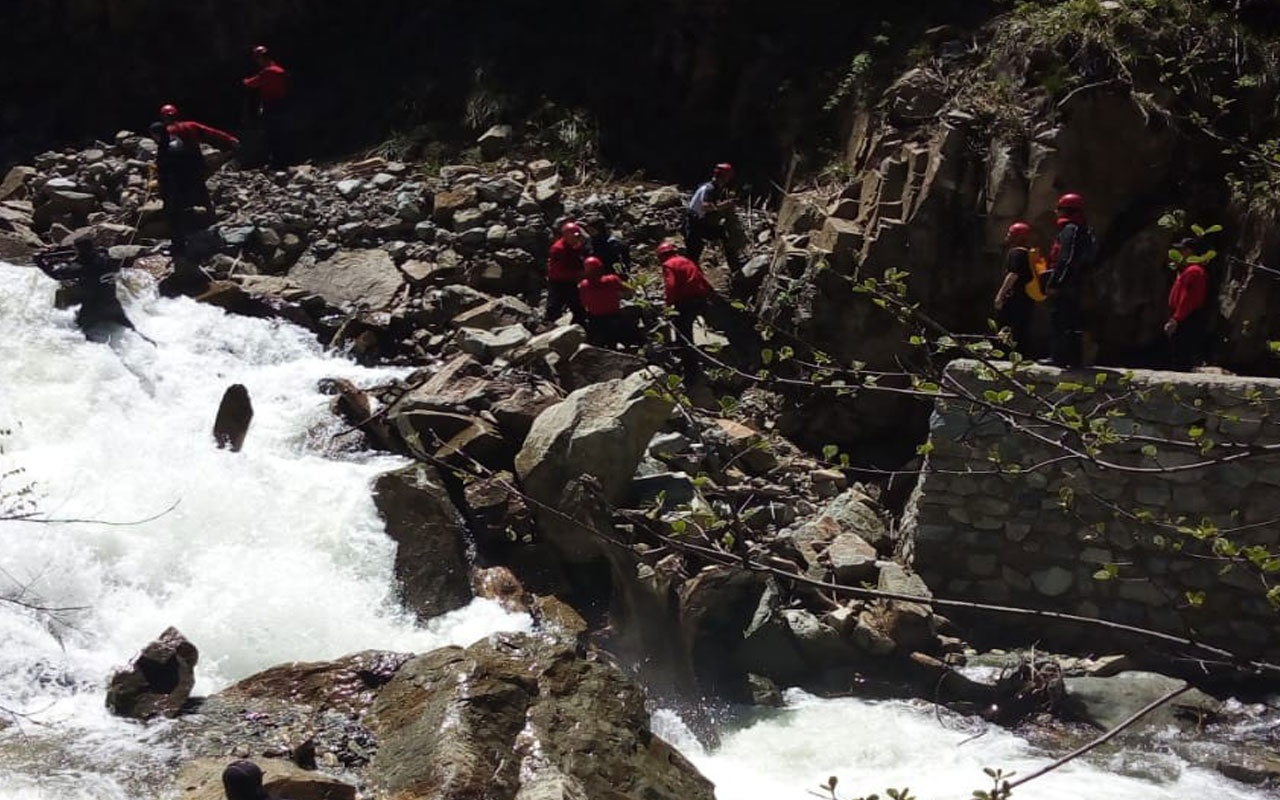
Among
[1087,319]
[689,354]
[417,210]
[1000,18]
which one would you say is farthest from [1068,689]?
[417,210]

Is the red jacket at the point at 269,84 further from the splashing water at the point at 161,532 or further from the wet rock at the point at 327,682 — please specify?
the wet rock at the point at 327,682

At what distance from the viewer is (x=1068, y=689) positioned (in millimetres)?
8375

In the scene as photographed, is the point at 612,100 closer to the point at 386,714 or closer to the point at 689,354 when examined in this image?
the point at 689,354

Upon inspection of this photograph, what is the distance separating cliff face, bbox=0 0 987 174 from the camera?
557 inches

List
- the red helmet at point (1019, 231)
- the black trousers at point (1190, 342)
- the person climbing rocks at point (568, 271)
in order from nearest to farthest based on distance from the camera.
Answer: the black trousers at point (1190, 342) < the red helmet at point (1019, 231) < the person climbing rocks at point (568, 271)

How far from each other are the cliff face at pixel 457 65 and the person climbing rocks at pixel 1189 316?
4.27m

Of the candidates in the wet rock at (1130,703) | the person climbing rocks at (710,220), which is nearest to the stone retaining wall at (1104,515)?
the wet rock at (1130,703)

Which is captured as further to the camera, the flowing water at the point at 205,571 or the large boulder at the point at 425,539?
the large boulder at the point at 425,539

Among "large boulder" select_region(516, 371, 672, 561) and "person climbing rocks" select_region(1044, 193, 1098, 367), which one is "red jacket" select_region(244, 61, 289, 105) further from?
"person climbing rocks" select_region(1044, 193, 1098, 367)

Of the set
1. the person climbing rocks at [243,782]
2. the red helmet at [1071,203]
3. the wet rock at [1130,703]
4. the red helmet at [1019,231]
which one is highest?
the red helmet at [1071,203]

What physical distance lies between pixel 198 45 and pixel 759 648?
562 inches

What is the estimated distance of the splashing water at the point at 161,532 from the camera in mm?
7562

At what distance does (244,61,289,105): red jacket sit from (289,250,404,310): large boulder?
3592mm

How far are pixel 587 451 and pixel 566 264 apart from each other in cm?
319
